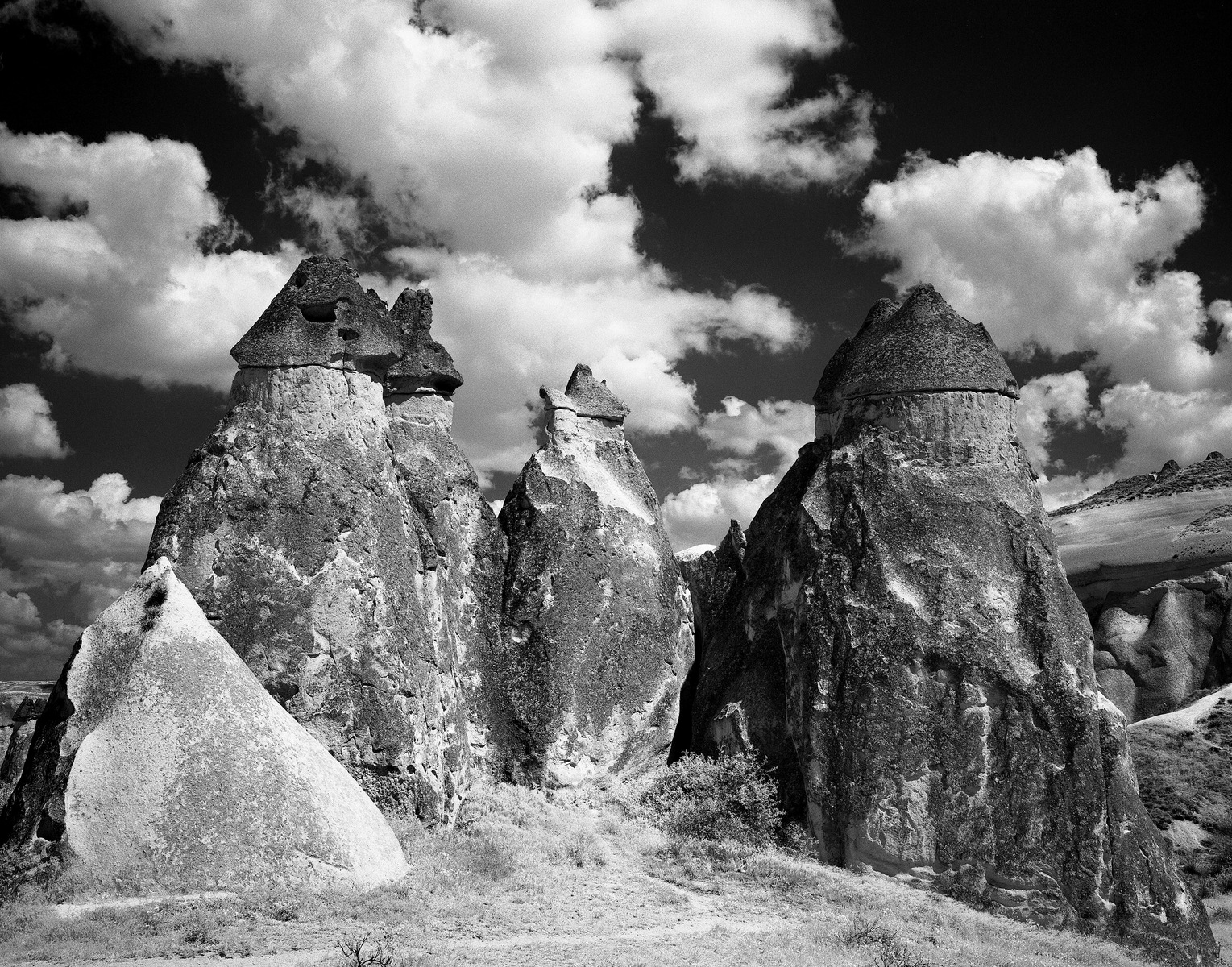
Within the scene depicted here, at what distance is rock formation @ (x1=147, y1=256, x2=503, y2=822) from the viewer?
562 inches

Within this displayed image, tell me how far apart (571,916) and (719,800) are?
4829mm

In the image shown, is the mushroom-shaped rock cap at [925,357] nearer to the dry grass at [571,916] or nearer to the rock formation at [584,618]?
the rock formation at [584,618]

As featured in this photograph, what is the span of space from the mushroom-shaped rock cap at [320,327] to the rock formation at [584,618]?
3.98 meters

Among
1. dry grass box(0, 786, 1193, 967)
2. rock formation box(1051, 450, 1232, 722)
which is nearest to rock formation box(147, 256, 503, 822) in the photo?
dry grass box(0, 786, 1193, 967)

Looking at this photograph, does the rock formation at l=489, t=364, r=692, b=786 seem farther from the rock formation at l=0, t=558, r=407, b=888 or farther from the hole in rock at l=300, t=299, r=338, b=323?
the rock formation at l=0, t=558, r=407, b=888

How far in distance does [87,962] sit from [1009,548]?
1238 centimetres

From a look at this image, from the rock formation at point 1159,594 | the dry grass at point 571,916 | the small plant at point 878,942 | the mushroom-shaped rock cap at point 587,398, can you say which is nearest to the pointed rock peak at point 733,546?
the mushroom-shaped rock cap at point 587,398

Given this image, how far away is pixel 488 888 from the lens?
473 inches

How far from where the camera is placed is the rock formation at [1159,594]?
28.4 meters

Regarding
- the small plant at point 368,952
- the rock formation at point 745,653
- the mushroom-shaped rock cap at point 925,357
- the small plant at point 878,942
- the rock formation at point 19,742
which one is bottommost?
the small plant at point 878,942

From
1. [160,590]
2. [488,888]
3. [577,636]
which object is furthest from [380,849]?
[577,636]

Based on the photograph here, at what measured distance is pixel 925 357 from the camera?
1617 cm

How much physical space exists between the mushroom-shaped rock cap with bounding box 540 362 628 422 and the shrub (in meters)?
6.77

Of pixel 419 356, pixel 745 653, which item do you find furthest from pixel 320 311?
pixel 745 653
